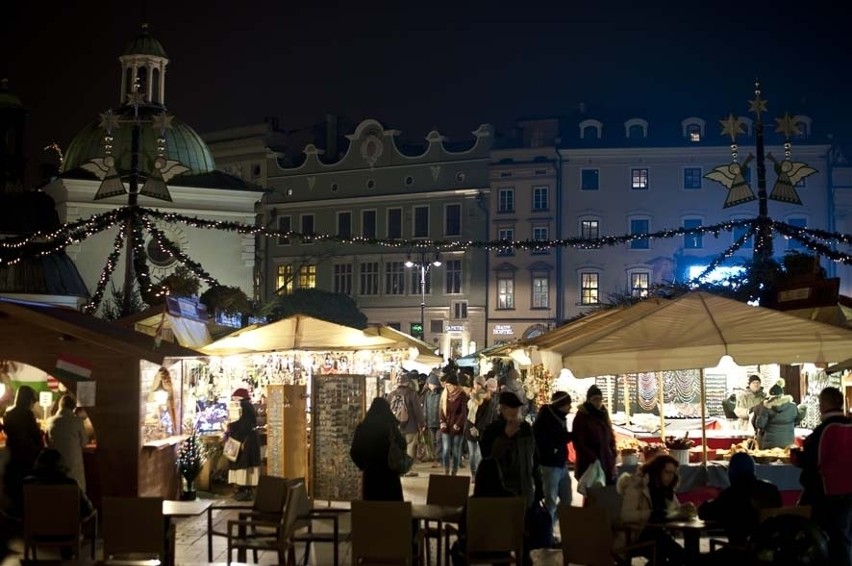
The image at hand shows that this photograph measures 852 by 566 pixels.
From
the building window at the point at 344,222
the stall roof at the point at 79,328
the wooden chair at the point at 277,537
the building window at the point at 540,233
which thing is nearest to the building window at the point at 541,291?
the building window at the point at 540,233

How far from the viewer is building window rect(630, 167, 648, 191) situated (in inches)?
2211

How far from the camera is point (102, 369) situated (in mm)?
12828

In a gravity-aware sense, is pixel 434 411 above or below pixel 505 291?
below

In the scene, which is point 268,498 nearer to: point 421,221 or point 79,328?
point 79,328

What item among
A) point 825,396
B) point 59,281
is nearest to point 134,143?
point 825,396

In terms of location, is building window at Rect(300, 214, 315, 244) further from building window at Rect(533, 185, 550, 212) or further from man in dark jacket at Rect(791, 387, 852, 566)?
man in dark jacket at Rect(791, 387, 852, 566)

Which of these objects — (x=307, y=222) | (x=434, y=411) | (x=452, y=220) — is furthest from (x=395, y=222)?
(x=434, y=411)

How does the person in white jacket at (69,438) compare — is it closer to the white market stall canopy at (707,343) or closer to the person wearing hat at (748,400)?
the white market stall canopy at (707,343)

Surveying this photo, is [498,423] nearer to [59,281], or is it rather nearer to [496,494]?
[496,494]

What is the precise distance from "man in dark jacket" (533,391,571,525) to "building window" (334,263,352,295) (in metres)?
50.8

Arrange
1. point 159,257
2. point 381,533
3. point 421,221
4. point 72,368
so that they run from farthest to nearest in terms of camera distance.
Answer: point 421,221, point 159,257, point 72,368, point 381,533

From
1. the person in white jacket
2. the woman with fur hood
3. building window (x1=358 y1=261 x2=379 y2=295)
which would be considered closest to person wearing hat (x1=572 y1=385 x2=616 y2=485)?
the woman with fur hood

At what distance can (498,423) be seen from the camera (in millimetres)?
9914

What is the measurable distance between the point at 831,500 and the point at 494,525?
287 cm
